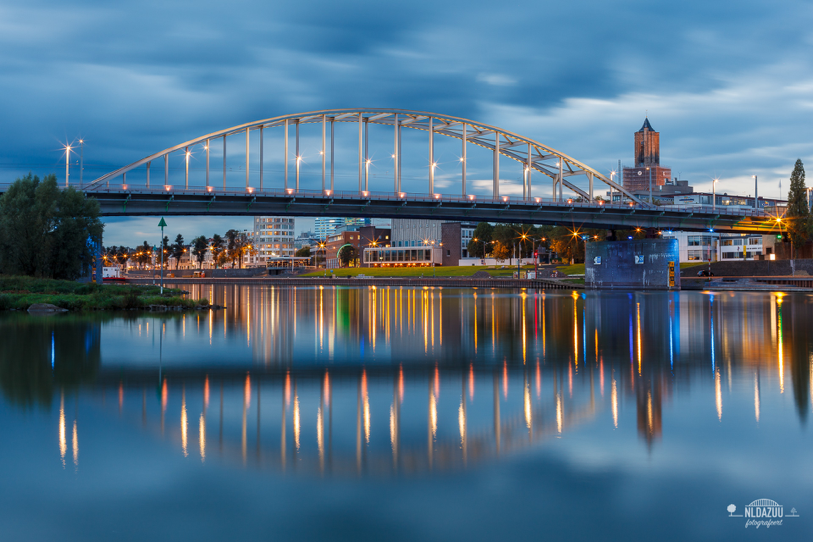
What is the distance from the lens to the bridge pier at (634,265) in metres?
92.1

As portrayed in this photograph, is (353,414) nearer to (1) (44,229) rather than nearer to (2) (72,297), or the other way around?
(2) (72,297)

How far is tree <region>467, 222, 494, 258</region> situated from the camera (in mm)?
193125

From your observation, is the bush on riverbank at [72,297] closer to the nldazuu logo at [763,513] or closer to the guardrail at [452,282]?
the nldazuu logo at [763,513]

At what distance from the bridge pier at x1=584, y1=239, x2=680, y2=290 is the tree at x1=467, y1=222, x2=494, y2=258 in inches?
3634

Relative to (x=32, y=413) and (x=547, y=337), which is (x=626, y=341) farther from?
(x=32, y=413)

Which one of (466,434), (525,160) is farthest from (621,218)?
(466,434)

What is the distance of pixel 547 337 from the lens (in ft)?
84.9

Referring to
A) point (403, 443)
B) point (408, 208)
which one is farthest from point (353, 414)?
point (408, 208)

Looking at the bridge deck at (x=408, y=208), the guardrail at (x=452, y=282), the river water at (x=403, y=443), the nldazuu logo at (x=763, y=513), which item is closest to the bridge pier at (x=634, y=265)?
the bridge deck at (x=408, y=208)

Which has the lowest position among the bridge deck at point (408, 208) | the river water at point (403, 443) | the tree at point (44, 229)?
the river water at point (403, 443)

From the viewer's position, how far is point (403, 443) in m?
9.97

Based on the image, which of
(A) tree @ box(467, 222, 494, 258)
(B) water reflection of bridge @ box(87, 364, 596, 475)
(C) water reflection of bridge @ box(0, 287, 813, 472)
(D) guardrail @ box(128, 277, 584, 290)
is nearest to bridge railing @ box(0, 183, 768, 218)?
(D) guardrail @ box(128, 277, 584, 290)

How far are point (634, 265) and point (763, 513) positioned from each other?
303 feet

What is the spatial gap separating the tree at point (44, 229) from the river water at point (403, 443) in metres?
41.1
